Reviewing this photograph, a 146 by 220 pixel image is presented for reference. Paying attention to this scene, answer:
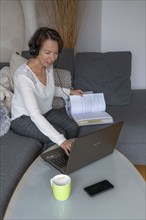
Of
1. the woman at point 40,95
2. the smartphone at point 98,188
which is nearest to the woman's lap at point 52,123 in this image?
the woman at point 40,95

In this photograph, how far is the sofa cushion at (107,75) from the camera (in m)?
2.24

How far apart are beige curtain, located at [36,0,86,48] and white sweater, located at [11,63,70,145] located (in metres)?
0.96

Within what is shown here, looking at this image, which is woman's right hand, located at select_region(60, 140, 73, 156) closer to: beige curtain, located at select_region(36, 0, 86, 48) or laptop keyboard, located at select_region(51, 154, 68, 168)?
laptop keyboard, located at select_region(51, 154, 68, 168)

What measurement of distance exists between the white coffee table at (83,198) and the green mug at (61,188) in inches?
0.9

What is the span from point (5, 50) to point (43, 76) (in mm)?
1241

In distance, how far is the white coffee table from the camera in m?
0.90

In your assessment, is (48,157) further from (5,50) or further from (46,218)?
(5,50)

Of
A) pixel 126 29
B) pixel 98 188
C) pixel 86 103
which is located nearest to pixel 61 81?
pixel 86 103

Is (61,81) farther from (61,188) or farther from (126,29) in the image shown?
(61,188)

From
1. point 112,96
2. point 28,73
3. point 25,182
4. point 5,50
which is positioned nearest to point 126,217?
point 25,182

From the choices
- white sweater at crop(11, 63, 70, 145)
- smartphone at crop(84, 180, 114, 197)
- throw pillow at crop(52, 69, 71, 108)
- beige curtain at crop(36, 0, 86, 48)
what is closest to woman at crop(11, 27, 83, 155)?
white sweater at crop(11, 63, 70, 145)

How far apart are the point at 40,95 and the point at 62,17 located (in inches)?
49.9

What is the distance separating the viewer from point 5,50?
2.75 m

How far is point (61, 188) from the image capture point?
3.05 feet
